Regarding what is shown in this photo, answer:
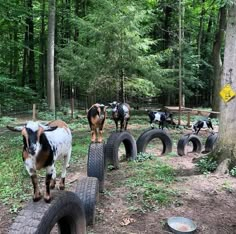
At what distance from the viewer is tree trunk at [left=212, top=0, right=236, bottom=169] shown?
6797 millimetres

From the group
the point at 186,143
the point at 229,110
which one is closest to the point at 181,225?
the point at 229,110

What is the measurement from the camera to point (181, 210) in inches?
196

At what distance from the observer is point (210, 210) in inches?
197

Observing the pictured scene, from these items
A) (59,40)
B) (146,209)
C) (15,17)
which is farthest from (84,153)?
(59,40)

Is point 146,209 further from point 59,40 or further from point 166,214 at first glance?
point 59,40

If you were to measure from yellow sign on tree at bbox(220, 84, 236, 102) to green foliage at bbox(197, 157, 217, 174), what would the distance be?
4.30ft

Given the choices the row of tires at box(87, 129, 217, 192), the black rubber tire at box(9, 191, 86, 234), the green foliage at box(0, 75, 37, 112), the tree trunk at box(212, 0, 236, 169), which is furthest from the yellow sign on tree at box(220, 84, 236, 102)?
the green foliage at box(0, 75, 37, 112)

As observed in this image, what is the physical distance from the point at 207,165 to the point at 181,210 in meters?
2.23

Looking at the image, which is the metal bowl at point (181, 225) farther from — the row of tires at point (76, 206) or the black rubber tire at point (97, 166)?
the black rubber tire at point (97, 166)

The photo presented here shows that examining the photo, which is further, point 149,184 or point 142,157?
point 142,157

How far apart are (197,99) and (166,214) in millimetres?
25067

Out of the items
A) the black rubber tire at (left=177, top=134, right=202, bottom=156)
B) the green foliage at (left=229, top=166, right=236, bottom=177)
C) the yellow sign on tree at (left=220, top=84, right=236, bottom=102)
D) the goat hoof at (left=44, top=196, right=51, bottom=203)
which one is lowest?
the green foliage at (left=229, top=166, right=236, bottom=177)

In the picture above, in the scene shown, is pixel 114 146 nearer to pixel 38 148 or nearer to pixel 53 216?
pixel 53 216

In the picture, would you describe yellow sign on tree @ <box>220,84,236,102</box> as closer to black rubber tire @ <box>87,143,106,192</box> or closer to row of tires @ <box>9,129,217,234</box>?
row of tires @ <box>9,129,217,234</box>
